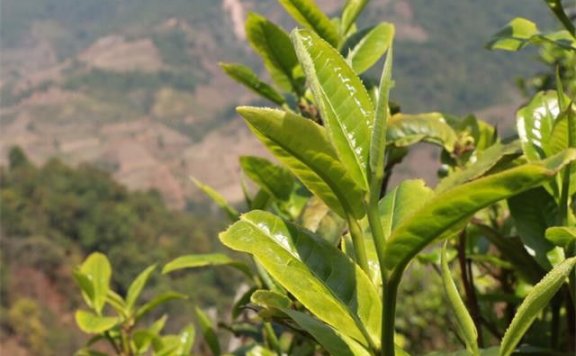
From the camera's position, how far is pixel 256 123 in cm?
54

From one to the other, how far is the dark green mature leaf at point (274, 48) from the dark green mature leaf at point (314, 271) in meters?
0.51

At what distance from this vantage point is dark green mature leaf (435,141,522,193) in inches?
27.4

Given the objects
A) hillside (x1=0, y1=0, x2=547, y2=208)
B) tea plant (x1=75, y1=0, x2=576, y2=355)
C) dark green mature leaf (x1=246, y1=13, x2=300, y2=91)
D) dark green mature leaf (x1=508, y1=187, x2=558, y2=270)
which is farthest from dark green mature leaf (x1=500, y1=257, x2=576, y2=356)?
hillside (x1=0, y1=0, x2=547, y2=208)

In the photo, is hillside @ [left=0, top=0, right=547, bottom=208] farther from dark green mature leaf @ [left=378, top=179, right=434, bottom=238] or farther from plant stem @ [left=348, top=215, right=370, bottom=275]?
plant stem @ [left=348, top=215, right=370, bottom=275]

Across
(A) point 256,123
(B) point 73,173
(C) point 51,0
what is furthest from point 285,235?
(C) point 51,0

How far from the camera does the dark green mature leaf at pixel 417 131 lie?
1.12 metres

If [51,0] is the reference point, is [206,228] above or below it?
above

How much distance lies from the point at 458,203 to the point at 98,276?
1210mm

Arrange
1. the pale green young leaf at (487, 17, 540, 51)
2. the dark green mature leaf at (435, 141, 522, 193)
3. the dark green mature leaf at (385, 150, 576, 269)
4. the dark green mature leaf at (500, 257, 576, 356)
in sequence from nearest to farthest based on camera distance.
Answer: the dark green mature leaf at (385, 150, 576, 269) → the dark green mature leaf at (500, 257, 576, 356) → the dark green mature leaf at (435, 141, 522, 193) → the pale green young leaf at (487, 17, 540, 51)

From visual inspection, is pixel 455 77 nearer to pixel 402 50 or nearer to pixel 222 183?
pixel 402 50

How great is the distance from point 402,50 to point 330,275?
12776 cm

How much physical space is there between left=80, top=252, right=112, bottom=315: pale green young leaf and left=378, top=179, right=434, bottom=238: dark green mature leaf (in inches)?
36.4

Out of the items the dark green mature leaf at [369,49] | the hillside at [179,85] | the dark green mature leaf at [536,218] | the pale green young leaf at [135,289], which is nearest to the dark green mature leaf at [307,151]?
the dark green mature leaf at [536,218]

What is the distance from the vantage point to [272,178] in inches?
46.1
